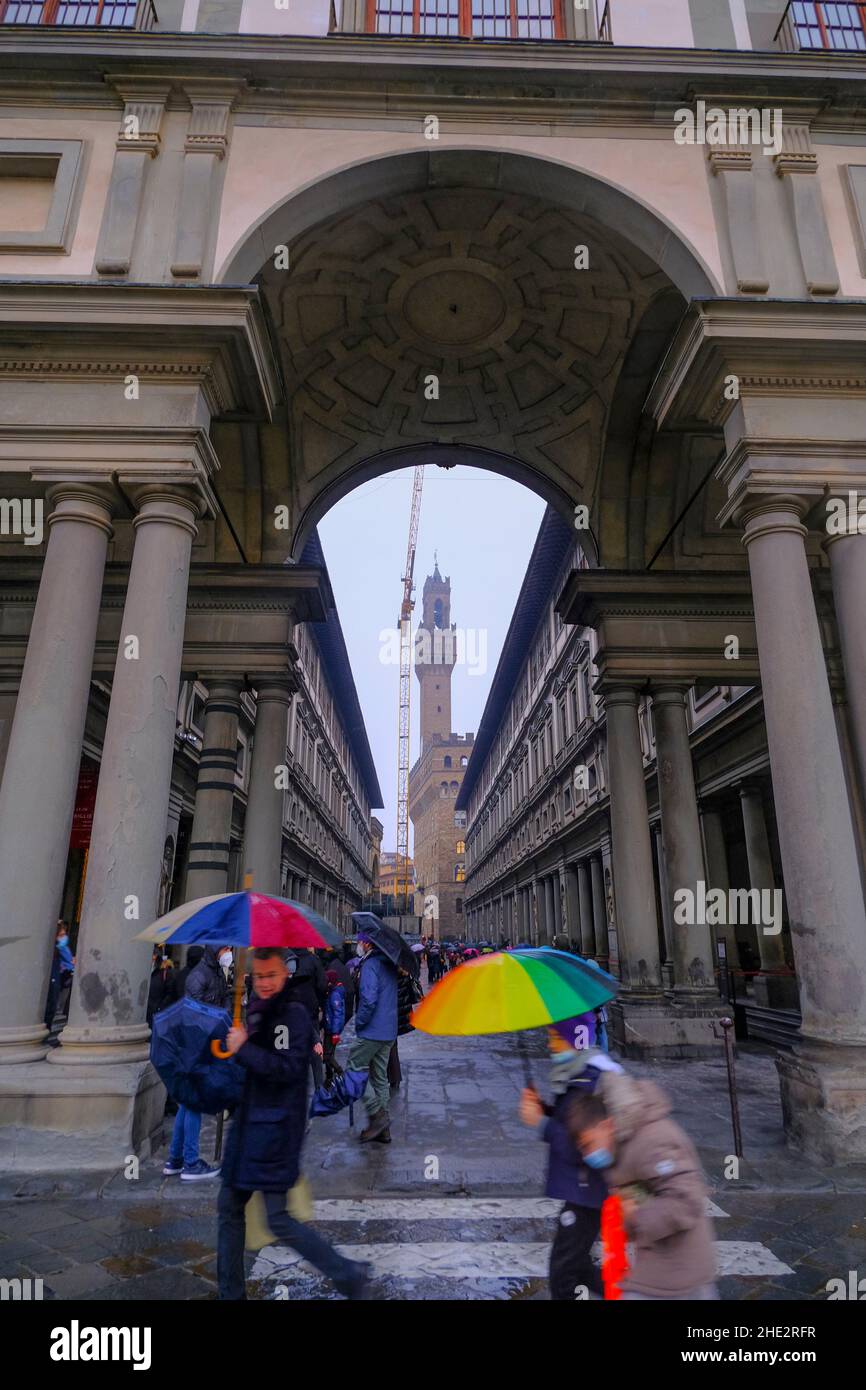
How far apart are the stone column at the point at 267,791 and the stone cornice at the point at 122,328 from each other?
5.47 metres

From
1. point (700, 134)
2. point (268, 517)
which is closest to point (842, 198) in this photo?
point (700, 134)

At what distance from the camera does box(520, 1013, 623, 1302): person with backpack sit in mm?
2854

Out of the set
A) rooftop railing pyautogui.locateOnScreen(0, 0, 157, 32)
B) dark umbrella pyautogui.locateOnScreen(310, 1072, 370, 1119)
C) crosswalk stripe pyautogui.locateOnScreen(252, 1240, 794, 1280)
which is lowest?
crosswalk stripe pyautogui.locateOnScreen(252, 1240, 794, 1280)

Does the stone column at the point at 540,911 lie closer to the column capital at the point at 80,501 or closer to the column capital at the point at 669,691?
the column capital at the point at 669,691

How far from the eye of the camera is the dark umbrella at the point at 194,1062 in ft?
11.6

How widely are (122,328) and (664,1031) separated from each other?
10981 mm

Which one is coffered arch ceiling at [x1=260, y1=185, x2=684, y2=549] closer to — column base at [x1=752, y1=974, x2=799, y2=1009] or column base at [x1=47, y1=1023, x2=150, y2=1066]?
Result: column base at [x1=47, y1=1023, x2=150, y2=1066]

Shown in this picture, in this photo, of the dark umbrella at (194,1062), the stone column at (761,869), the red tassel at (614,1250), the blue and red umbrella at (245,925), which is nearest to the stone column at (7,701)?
the blue and red umbrella at (245,925)

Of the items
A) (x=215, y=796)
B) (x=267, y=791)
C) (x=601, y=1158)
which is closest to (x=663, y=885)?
(x=267, y=791)

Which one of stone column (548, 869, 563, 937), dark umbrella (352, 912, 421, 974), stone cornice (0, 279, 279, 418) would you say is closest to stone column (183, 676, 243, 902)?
dark umbrella (352, 912, 421, 974)

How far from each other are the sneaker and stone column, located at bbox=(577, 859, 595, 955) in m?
23.7

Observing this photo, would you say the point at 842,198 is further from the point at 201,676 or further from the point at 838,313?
the point at 201,676

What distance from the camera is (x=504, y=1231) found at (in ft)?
15.0
